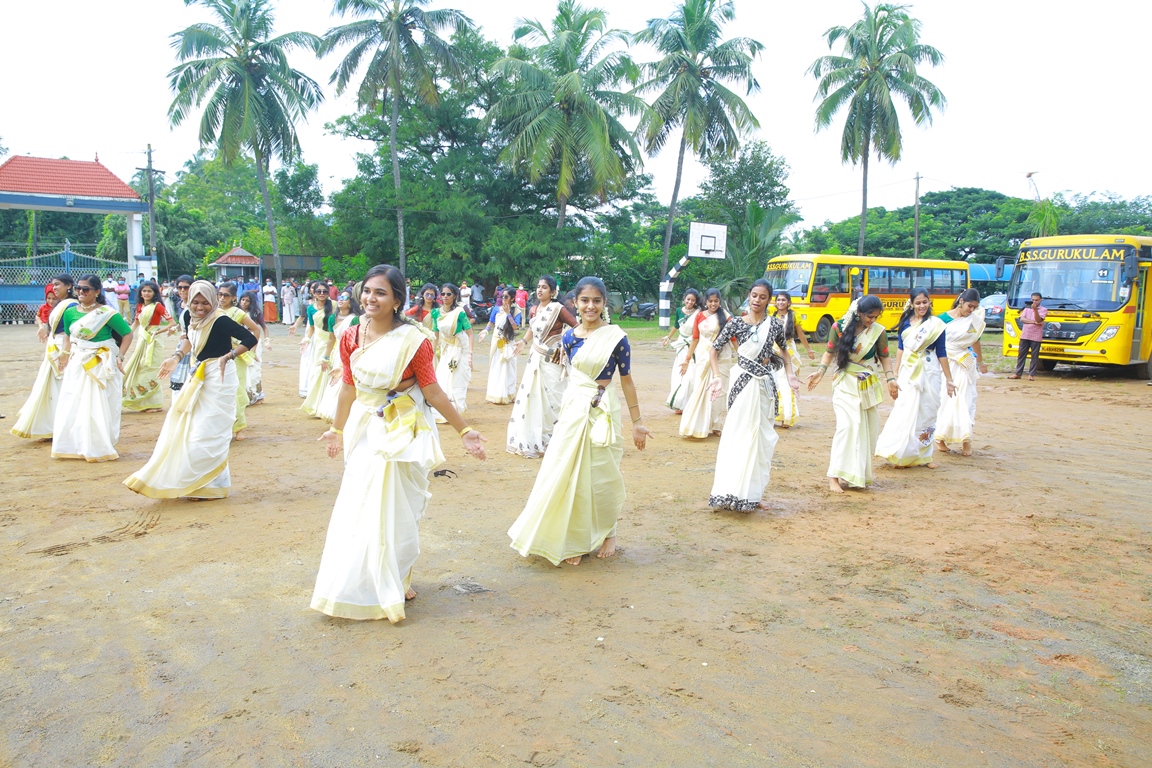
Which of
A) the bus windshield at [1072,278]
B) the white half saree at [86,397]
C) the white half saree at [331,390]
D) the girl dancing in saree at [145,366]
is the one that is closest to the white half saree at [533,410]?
the white half saree at [331,390]

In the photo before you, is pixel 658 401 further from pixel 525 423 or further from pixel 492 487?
pixel 492 487

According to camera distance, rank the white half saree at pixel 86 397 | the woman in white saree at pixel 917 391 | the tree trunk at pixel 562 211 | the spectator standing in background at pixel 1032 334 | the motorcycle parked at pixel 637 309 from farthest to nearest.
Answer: the motorcycle parked at pixel 637 309 → the tree trunk at pixel 562 211 → the spectator standing in background at pixel 1032 334 → the woman in white saree at pixel 917 391 → the white half saree at pixel 86 397

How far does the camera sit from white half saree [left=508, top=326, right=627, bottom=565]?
4984 millimetres

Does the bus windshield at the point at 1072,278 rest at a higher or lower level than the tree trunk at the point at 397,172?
lower

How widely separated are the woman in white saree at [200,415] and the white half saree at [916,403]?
235 inches

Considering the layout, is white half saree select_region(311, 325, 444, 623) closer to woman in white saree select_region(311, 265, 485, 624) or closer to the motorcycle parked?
woman in white saree select_region(311, 265, 485, 624)

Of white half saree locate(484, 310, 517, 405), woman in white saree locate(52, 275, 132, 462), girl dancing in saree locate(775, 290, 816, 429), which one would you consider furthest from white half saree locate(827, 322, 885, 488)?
woman in white saree locate(52, 275, 132, 462)

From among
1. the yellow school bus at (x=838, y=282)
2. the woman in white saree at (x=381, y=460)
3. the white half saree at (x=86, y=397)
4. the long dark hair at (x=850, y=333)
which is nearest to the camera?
the woman in white saree at (x=381, y=460)

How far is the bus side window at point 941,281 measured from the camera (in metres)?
28.3

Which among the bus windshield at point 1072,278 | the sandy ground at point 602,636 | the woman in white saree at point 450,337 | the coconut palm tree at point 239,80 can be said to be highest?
the coconut palm tree at point 239,80

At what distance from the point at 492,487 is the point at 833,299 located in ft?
67.6

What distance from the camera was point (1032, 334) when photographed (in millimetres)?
16469

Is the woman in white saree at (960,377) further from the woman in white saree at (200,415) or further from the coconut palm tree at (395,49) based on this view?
the coconut palm tree at (395,49)

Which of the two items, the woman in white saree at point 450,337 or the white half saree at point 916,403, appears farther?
the woman in white saree at point 450,337
